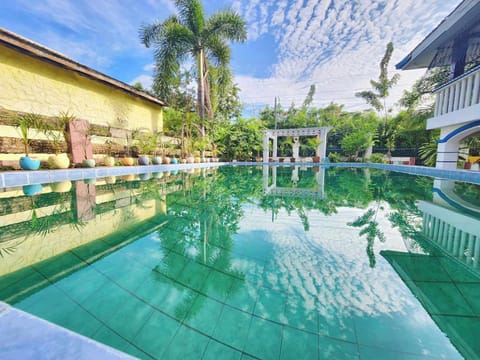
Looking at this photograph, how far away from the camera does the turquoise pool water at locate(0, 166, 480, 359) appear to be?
93 centimetres

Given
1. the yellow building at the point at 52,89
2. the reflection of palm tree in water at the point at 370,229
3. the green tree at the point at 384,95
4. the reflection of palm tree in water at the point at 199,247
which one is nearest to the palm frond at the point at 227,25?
the yellow building at the point at 52,89

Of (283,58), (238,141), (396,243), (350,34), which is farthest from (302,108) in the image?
(396,243)

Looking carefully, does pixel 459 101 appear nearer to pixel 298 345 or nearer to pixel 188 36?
pixel 298 345

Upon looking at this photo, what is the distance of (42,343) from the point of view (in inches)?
27.5

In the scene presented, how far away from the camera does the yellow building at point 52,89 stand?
582 centimetres

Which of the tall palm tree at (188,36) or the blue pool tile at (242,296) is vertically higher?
the tall palm tree at (188,36)

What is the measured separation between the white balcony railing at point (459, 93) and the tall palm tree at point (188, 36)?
10275 millimetres

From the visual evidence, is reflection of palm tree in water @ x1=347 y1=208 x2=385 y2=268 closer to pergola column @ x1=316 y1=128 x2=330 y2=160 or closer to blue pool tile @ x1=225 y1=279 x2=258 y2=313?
blue pool tile @ x1=225 y1=279 x2=258 y2=313

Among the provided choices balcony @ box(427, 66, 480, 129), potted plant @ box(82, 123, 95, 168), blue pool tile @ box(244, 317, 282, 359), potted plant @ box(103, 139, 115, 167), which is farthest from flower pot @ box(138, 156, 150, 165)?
balcony @ box(427, 66, 480, 129)

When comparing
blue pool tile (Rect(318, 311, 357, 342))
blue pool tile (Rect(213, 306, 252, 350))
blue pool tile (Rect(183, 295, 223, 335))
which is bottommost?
blue pool tile (Rect(183, 295, 223, 335))

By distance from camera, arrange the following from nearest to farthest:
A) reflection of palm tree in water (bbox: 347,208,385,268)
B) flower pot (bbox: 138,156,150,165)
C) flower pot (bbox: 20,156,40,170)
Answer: reflection of palm tree in water (bbox: 347,208,385,268)
flower pot (bbox: 20,156,40,170)
flower pot (bbox: 138,156,150,165)

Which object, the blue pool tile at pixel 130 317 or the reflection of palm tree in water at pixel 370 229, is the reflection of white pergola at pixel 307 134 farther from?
the blue pool tile at pixel 130 317

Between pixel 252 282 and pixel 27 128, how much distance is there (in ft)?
26.6

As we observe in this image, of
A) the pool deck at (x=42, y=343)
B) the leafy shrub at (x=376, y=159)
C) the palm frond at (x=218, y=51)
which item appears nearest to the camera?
the pool deck at (x=42, y=343)
